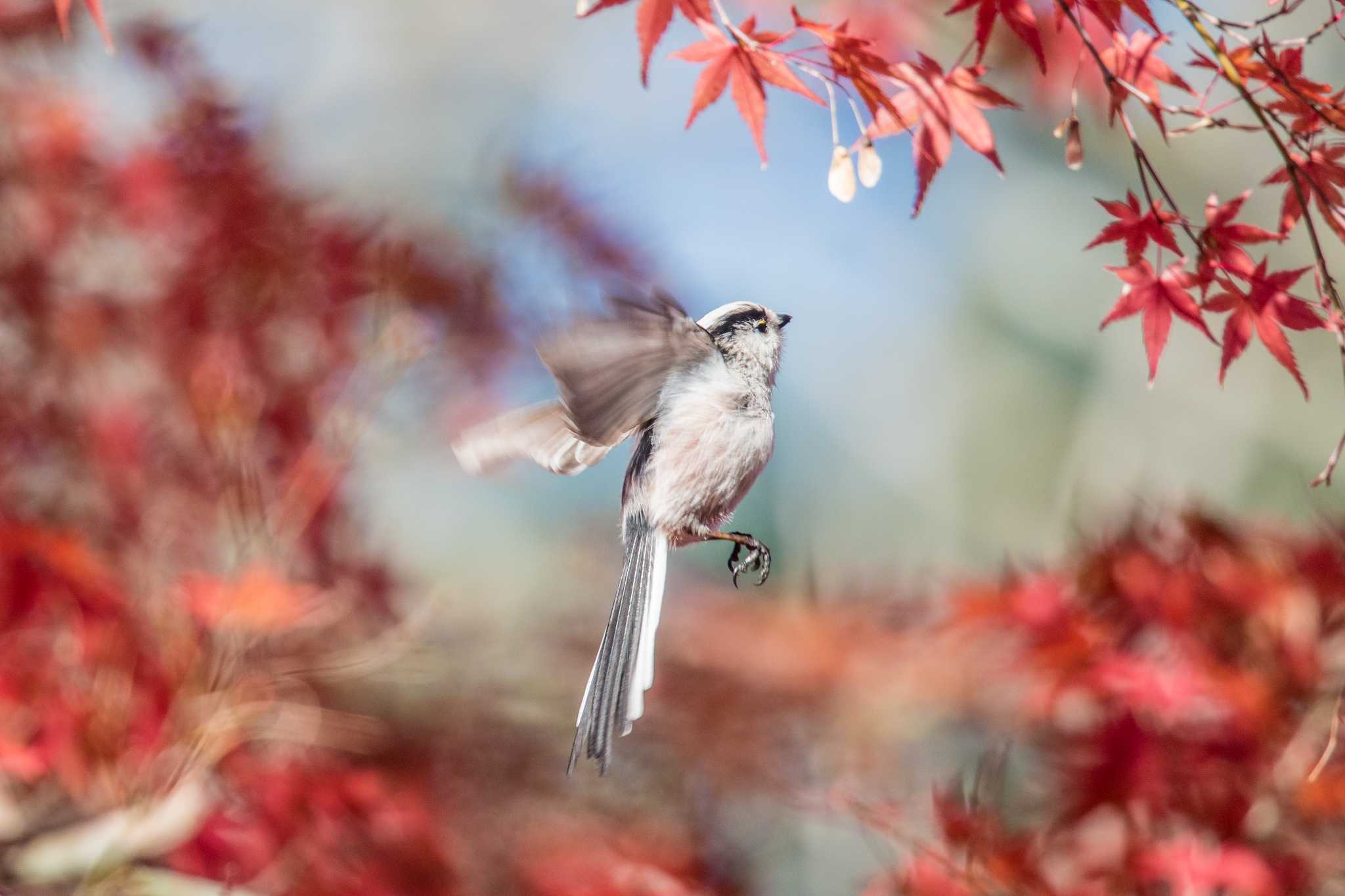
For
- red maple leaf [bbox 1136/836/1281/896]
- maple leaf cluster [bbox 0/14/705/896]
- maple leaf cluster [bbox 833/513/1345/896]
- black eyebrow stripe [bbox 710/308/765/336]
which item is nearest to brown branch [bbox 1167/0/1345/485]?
black eyebrow stripe [bbox 710/308/765/336]

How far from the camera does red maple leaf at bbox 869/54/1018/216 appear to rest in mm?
801

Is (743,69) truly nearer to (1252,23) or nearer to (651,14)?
(651,14)

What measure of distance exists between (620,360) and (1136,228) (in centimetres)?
52

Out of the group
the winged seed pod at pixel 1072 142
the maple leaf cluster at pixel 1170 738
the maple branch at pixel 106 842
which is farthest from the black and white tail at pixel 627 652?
the maple branch at pixel 106 842

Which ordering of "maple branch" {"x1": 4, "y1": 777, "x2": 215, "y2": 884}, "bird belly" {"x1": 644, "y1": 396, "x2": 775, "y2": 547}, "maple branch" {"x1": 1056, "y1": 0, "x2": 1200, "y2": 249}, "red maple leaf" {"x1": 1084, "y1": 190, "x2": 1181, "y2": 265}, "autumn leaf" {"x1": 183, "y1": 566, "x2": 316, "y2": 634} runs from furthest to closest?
"autumn leaf" {"x1": 183, "y1": 566, "x2": 316, "y2": 634}, "maple branch" {"x1": 4, "y1": 777, "x2": 215, "y2": 884}, "red maple leaf" {"x1": 1084, "y1": 190, "x2": 1181, "y2": 265}, "maple branch" {"x1": 1056, "y1": 0, "x2": 1200, "y2": 249}, "bird belly" {"x1": 644, "y1": 396, "x2": 775, "y2": 547}

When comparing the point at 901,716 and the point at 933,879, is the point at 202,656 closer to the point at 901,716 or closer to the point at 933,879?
the point at 933,879

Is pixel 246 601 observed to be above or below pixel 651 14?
below

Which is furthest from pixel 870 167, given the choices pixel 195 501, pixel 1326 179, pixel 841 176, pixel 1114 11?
pixel 195 501

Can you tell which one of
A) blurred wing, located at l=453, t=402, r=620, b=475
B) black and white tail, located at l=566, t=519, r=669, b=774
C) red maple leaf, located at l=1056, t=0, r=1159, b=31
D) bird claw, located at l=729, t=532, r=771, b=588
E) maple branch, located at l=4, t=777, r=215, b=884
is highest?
red maple leaf, located at l=1056, t=0, r=1159, b=31

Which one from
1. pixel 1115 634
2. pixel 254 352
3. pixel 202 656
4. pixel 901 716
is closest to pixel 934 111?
pixel 1115 634

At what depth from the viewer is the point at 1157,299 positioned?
890 mm

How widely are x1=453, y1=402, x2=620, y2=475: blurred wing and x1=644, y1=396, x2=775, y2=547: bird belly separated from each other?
1.7 inches

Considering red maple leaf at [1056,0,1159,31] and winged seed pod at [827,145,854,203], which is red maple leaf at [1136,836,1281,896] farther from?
winged seed pod at [827,145,854,203]

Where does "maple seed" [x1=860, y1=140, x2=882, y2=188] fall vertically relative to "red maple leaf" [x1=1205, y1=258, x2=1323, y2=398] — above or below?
above
